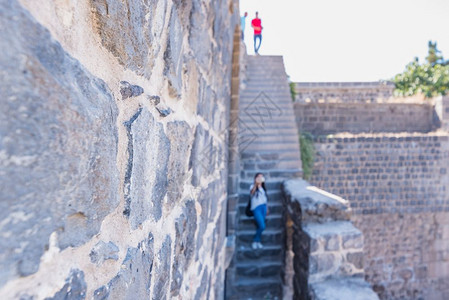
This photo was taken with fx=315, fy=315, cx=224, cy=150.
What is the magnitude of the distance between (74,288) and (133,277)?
0.23 metres

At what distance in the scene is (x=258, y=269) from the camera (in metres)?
4.65

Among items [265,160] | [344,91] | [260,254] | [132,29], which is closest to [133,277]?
[132,29]

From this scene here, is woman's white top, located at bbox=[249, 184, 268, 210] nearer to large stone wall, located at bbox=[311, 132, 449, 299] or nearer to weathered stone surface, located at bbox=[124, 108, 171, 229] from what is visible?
large stone wall, located at bbox=[311, 132, 449, 299]

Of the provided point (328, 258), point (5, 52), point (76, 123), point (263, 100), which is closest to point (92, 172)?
point (76, 123)

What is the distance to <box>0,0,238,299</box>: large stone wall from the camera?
0.35m

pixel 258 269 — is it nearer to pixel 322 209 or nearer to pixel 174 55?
pixel 322 209

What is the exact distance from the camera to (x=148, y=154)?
75 cm

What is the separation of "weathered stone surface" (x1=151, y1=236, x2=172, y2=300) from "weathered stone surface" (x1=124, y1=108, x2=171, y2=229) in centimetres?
12

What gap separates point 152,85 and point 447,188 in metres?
9.40

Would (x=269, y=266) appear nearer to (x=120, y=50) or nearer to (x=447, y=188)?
(x=120, y=50)

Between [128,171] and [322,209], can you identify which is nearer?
[128,171]

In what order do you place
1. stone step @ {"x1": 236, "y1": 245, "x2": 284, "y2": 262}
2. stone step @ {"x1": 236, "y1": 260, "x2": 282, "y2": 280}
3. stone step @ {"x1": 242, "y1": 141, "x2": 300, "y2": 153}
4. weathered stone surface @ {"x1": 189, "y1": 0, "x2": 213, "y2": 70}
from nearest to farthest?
weathered stone surface @ {"x1": 189, "y1": 0, "x2": 213, "y2": 70}
stone step @ {"x1": 236, "y1": 260, "x2": 282, "y2": 280}
stone step @ {"x1": 236, "y1": 245, "x2": 284, "y2": 262}
stone step @ {"x1": 242, "y1": 141, "x2": 300, "y2": 153}

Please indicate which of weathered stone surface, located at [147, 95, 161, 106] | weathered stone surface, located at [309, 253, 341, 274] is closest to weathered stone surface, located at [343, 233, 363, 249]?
weathered stone surface, located at [309, 253, 341, 274]

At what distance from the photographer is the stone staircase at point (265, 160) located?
4605mm
